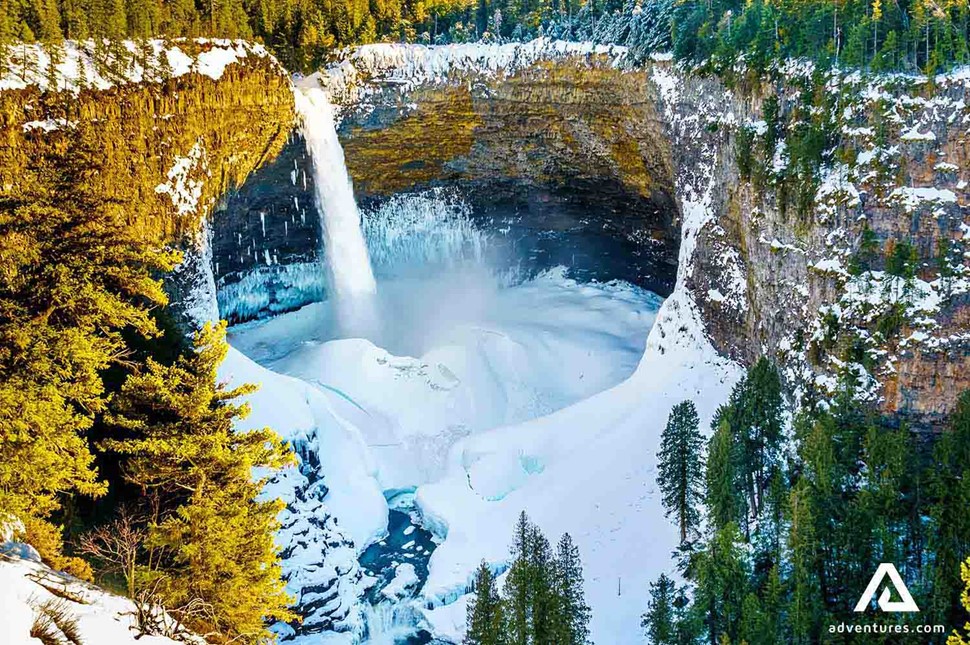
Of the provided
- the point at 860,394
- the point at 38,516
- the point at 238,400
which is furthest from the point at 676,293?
the point at 38,516

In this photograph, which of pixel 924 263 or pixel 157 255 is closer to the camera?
pixel 157 255

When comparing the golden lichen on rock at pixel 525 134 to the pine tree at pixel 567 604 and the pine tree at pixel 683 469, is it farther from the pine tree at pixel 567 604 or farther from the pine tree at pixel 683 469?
the pine tree at pixel 567 604

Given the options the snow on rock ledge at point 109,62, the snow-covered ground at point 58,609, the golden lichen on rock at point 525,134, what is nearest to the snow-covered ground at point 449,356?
the golden lichen on rock at point 525,134

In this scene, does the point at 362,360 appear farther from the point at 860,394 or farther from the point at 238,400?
the point at 860,394

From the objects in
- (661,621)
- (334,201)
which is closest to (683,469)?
(661,621)

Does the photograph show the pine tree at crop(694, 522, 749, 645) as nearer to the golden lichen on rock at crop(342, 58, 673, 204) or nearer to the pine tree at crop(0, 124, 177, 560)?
the pine tree at crop(0, 124, 177, 560)

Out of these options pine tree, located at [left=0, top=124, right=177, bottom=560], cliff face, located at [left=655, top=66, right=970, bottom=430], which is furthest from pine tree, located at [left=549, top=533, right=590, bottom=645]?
pine tree, located at [left=0, top=124, right=177, bottom=560]
